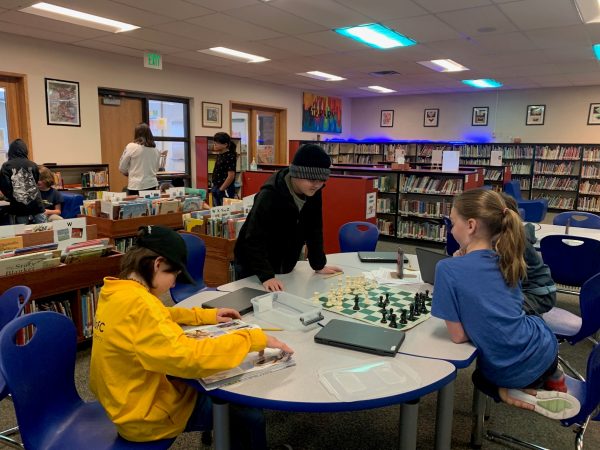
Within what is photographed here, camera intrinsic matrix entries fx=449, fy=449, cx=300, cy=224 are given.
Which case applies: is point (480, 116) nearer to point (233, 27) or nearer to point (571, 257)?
A: point (233, 27)

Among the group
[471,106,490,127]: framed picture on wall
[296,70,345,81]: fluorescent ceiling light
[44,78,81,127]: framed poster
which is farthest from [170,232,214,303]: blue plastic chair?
[471,106,490,127]: framed picture on wall

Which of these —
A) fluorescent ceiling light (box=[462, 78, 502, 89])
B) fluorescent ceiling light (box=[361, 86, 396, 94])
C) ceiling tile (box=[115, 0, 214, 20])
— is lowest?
ceiling tile (box=[115, 0, 214, 20])

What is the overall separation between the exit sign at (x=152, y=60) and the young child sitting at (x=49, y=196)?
9.88ft

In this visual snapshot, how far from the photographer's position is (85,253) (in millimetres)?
3256

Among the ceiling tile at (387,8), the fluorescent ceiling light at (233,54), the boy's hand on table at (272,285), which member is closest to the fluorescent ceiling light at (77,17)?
the fluorescent ceiling light at (233,54)

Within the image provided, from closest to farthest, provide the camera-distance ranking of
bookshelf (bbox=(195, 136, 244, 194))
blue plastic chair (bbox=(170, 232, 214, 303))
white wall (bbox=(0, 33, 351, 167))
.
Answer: blue plastic chair (bbox=(170, 232, 214, 303))
white wall (bbox=(0, 33, 351, 167))
bookshelf (bbox=(195, 136, 244, 194))

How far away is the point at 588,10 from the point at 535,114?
6909 mm

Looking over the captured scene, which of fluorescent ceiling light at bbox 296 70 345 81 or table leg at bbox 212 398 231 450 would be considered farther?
fluorescent ceiling light at bbox 296 70 345 81

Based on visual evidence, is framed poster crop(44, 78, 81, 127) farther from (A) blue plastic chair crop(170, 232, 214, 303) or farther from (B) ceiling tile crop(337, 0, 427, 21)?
(A) blue plastic chair crop(170, 232, 214, 303)

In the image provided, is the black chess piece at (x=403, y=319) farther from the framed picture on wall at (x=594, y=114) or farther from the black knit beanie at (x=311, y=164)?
the framed picture on wall at (x=594, y=114)

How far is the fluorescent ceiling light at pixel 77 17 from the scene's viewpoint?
17.5ft

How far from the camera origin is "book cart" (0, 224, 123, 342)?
9.86 feet

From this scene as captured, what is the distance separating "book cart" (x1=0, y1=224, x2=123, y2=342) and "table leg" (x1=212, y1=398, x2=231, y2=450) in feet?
6.63

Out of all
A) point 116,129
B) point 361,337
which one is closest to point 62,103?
point 116,129
